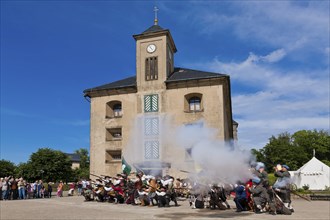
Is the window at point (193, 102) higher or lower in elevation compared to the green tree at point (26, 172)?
higher

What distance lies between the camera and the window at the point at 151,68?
105 feet

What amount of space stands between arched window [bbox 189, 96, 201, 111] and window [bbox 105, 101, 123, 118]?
789 centimetres

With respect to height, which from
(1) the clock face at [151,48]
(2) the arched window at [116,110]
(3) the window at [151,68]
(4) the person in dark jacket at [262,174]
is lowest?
(4) the person in dark jacket at [262,174]

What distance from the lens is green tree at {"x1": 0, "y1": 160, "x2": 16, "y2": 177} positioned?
230 feet

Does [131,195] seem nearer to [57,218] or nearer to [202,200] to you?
[202,200]

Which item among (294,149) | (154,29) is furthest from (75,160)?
(154,29)

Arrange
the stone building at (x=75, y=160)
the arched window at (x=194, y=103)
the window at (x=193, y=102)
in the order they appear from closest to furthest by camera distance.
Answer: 1. the window at (x=193, y=102)
2. the arched window at (x=194, y=103)
3. the stone building at (x=75, y=160)

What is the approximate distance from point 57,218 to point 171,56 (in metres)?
26.0

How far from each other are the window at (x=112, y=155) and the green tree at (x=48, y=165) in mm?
38310

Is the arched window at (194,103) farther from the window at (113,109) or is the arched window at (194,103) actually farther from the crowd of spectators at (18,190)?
the crowd of spectators at (18,190)

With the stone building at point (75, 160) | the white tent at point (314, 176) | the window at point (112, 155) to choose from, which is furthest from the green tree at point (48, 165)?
the white tent at point (314, 176)

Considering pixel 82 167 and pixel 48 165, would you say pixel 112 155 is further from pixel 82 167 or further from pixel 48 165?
pixel 82 167

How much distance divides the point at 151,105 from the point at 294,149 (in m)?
48.9

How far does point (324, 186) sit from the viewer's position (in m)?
31.3
